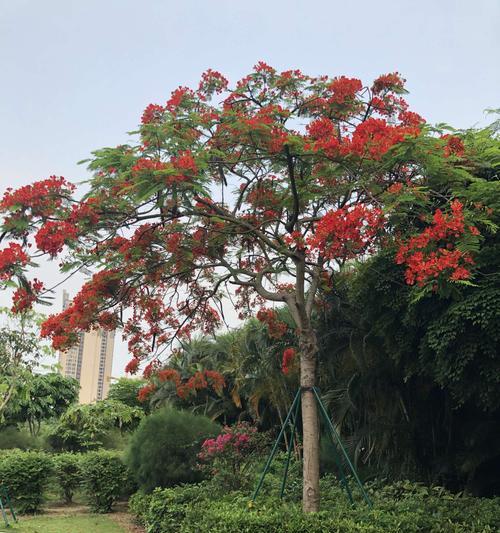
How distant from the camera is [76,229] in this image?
25.0ft

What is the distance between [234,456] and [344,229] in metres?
5.43

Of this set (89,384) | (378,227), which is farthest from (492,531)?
(89,384)

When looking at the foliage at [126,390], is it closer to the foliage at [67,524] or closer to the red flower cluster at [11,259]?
the foliage at [67,524]

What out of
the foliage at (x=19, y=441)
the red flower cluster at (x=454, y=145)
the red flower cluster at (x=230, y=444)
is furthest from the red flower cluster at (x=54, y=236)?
the foliage at (x=19, y=441)

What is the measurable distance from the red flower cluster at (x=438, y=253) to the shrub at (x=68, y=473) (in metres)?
11.7

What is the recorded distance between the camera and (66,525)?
12.1 metres

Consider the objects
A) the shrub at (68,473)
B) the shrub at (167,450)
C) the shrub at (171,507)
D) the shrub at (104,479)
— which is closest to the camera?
the shrub at (171,507)

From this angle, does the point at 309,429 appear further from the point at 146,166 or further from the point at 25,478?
the point at 25,478

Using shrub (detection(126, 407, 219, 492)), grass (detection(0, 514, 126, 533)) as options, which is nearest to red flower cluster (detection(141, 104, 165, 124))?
shrub (detection(126, 407, 219, 492))

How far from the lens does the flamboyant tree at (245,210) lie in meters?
6.80

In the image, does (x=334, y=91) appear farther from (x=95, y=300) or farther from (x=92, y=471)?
(x=92, y=471)

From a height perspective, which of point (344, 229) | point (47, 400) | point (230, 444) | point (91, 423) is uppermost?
point (344, 229)

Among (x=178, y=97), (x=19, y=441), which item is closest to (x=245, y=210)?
(x=178, y=97)

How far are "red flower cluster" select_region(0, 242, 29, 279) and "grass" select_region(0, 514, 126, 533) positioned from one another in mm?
5811
